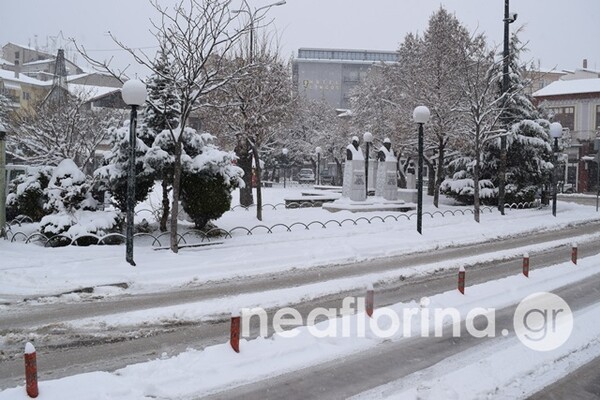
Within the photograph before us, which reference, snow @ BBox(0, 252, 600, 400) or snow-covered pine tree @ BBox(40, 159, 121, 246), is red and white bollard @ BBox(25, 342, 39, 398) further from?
snow-covered pine tree @ BBox(40, 159, 121, 246)

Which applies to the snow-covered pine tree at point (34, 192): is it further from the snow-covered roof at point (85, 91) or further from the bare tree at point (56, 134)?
the snow-covered roof at point (85, 91)

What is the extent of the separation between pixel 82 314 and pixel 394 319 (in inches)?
209

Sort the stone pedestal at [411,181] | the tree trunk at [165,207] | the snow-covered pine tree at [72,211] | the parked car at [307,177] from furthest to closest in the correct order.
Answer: the parked car at [307,177] < the stone pedestal at [411,181] < the tree trunk at [165,207] < the snow-covered pine tree at [72,211]

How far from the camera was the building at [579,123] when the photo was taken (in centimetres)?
5691

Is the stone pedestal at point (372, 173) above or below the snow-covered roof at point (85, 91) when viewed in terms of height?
below

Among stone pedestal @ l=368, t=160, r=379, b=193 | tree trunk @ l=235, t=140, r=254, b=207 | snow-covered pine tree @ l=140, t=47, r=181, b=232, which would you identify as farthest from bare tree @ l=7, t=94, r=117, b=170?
stone pedestal @ l=368, t=160, r=379, b=193

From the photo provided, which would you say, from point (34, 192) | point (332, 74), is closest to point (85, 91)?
point (34, 192)

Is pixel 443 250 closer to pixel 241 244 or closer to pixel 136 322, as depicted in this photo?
pixel 241 244

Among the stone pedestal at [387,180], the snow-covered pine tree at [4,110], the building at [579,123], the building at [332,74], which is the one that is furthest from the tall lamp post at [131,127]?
the building at [332,74]

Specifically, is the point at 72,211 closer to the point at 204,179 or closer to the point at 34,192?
the point at 34,192

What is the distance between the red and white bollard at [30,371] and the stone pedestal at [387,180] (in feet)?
80.2

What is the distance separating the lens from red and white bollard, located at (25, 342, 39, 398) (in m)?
5.33

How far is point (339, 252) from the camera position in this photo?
15.6m

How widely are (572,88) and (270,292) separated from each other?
6009 centimetres
